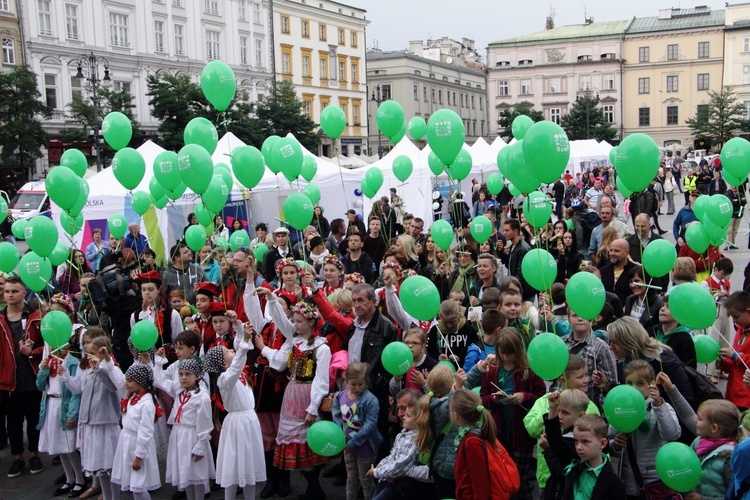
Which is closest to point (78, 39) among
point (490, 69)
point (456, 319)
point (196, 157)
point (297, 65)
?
point (297, 65)

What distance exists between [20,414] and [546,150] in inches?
216

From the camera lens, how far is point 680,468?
384 centimetres

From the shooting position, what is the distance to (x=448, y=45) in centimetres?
8225

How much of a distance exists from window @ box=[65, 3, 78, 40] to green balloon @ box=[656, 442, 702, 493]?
39.3m

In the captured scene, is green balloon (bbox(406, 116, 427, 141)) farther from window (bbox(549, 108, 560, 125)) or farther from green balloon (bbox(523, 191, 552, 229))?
window (bbox(549, 108, 560, 125))

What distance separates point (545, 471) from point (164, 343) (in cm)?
377

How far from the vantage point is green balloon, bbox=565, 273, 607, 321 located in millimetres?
4832

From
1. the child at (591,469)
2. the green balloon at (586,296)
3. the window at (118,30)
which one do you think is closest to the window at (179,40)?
the window at (118,30)

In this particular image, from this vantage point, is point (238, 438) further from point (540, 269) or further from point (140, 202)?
point (140, 202)

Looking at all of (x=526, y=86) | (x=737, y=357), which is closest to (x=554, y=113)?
(x=526, y=86)

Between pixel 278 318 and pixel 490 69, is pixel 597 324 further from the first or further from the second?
pixel 490 69

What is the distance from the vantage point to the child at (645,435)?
416 centimetres

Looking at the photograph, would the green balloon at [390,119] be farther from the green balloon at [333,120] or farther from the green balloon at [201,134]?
the green balloon at [201,134]

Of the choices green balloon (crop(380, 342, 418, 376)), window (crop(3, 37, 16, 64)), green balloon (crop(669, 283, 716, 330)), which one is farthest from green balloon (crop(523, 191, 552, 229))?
window (crop(3, 37, 16, 64))
